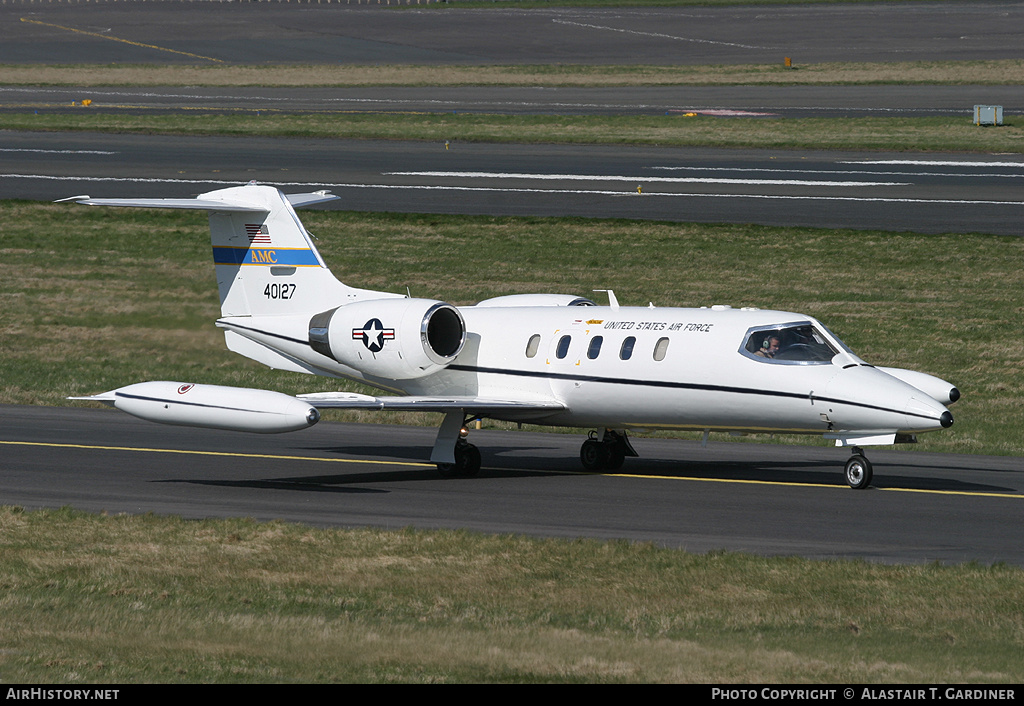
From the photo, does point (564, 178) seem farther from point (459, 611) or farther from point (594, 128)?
point (459, 611)

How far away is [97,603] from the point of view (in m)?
Answer: 14.2

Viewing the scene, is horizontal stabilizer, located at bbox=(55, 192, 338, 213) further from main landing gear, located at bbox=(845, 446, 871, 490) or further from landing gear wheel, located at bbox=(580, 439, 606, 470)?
main landing gear, located at bbox=(845, 446, 871, 490)

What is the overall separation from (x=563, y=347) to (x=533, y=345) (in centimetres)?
59

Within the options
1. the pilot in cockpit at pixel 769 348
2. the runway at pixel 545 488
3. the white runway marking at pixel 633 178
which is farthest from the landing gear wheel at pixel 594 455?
the white runway marking at pixel 633 178

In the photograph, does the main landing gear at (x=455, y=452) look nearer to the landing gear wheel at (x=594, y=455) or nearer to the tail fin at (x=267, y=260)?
the landing gear wheel at (x=594, y=455)

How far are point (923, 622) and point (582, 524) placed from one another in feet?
18.8

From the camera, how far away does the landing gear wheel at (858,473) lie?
20.5 meters

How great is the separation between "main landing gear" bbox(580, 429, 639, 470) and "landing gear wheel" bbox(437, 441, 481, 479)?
→ 74.9 inches

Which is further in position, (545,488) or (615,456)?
(615,456)

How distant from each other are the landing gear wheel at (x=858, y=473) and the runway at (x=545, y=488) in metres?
Result: 0.13

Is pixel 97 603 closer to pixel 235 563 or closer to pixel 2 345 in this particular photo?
pixel 235 563

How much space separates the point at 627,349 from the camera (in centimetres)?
2189

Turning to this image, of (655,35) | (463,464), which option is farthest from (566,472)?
(655,35)
